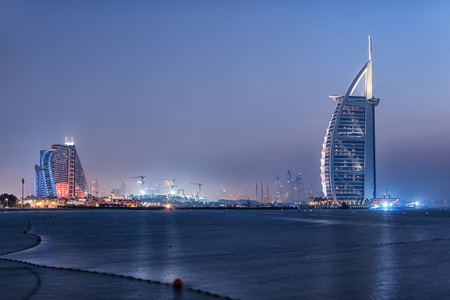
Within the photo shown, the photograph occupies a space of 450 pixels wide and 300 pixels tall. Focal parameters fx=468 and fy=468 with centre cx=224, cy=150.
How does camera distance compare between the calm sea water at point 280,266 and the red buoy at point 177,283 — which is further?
the red buoy at point 177,283

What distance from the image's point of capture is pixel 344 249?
37.5 metres

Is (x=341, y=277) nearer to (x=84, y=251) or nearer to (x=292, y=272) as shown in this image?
(x=292, y=272)

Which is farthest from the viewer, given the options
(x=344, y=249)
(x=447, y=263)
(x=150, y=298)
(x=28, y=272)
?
(x=344, y=249)

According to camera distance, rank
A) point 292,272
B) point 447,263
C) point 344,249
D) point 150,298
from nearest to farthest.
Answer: point 150,298
point 292,272
point 447,263
point 344,249

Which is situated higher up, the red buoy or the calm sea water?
the red buoy

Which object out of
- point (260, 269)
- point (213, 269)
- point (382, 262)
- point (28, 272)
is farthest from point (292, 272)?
point (28, 272)

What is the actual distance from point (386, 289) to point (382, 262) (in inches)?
362

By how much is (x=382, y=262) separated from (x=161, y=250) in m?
16.5

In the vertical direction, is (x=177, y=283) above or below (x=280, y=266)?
above

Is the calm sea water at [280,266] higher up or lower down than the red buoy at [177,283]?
lower down

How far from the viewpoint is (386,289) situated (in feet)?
67.9

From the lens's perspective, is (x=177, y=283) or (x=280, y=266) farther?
(x=280, y=266)

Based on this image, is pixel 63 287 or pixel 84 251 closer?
pixel 63 287

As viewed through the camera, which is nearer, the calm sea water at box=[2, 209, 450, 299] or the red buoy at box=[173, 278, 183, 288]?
the calm sea water at box=[2, 209, 450, 299]
